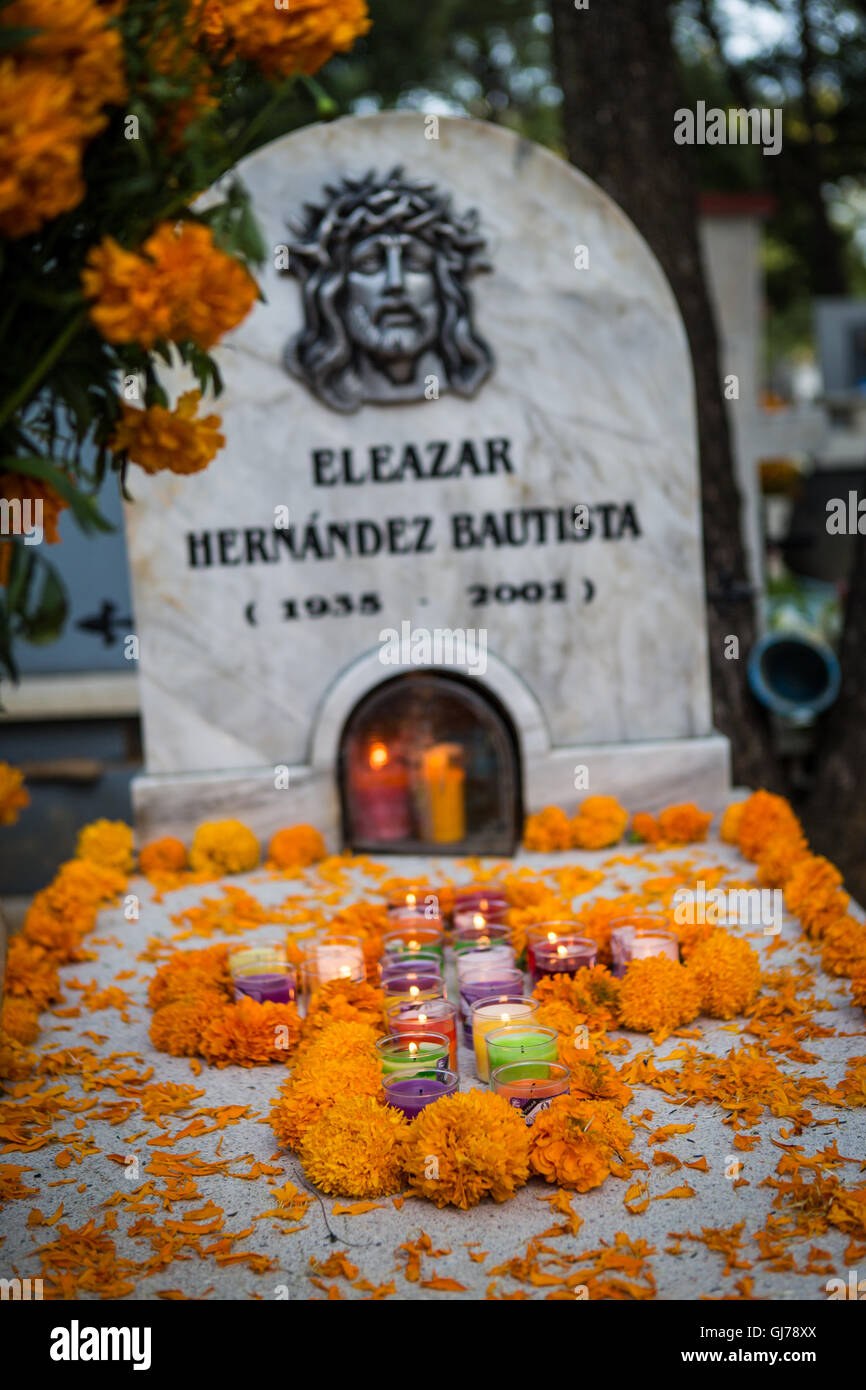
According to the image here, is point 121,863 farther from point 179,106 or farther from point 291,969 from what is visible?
point 179,106

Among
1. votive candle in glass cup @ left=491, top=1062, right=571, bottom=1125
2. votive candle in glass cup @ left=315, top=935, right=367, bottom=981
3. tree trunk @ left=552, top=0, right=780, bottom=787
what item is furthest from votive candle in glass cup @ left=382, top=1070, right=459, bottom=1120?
tree trunk @ left=552, top=0, right=780, bottom=787

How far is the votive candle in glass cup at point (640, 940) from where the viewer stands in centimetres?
351

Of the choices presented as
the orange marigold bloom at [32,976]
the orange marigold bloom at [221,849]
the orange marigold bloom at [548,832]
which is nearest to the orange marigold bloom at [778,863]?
the orange marigold bloom at [548,832]

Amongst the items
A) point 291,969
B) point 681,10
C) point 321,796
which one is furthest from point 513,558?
point 681,10

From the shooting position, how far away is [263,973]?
3.49 m

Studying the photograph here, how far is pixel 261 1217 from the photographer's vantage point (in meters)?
2.52

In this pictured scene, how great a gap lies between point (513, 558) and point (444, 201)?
1446 millimetres

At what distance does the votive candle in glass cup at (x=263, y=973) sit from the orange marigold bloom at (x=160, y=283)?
6.65 feet

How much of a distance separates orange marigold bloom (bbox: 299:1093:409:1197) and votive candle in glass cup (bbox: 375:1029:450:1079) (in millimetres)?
188

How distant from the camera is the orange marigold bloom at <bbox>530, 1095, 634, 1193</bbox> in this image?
2.53 meters

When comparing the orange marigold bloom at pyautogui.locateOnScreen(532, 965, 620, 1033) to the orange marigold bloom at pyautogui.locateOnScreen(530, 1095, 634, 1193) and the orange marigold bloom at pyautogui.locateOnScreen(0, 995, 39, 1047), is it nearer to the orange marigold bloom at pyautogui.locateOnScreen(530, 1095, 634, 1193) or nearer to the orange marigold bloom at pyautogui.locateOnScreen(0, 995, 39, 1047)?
the orange marigold bloom at pyautogui.locateOnScreen(530, 1095, 634, 1193)

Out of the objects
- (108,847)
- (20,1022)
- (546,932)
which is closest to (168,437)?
(20,1022)

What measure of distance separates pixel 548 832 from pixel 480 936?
4.04ft

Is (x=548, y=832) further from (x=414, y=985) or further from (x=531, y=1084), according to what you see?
(x=531, y=1084)
